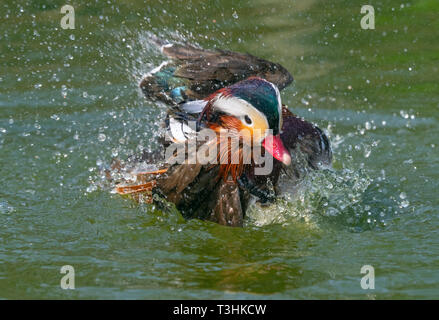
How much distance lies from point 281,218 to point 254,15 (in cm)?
534

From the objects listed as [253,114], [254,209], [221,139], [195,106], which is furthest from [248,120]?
[254,209]

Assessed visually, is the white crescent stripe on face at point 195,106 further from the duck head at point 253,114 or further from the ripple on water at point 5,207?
the ripple on water at point 5,207

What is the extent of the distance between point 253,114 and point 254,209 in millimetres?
902

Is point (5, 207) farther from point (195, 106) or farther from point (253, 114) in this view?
point (253, 114)

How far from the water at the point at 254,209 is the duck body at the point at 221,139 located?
7.8 inches

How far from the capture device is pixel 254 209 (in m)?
5.15

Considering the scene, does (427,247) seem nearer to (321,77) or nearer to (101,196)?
(101,196)

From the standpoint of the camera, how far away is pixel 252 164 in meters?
4.93

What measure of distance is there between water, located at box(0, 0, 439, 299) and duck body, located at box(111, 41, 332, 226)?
198 millimetres

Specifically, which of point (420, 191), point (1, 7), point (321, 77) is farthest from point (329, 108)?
point (1, 7)

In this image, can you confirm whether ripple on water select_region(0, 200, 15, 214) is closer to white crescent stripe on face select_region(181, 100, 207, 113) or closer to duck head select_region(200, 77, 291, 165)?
white crescent stripe on face select_region(181, 100, 207, 113)

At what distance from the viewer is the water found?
4.50 m

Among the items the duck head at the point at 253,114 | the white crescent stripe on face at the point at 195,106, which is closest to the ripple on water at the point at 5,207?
the white crescent stripe on face at the point at 195,106

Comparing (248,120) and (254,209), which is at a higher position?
(248,120)
